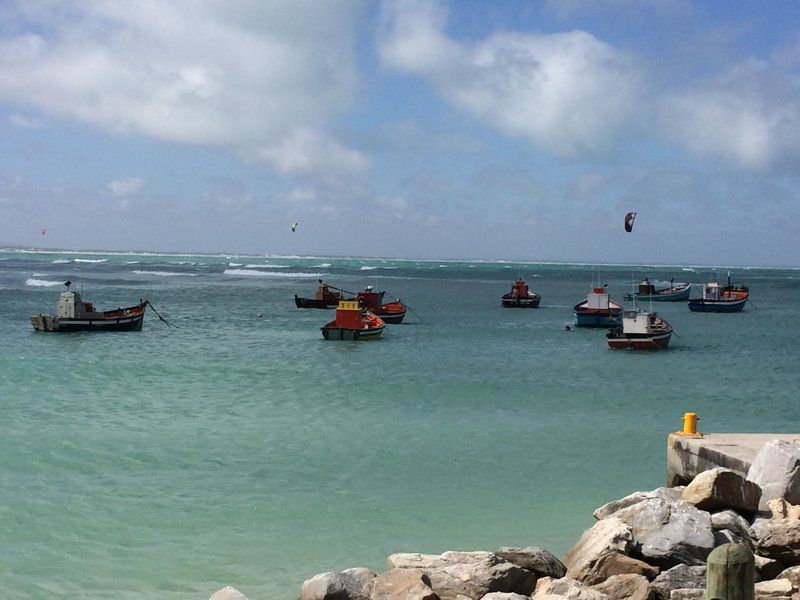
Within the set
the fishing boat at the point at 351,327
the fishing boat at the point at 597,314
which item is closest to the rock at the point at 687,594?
the fishing boat at the point at 351,327

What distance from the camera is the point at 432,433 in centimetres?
1617

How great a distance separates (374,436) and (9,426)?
7096 millimetres

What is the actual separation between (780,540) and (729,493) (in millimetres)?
A: 771

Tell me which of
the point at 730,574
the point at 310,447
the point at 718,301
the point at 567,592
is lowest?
the point at 310,447

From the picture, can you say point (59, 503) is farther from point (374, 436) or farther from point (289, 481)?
point (374, 436)

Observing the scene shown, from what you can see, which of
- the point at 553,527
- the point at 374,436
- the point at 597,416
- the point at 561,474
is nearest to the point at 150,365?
the point at 374,436

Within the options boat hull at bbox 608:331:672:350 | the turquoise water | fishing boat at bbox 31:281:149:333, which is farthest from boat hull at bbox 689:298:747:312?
fishing boat at bbox 31:281:149:333

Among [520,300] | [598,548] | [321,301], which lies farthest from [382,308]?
[598,548]

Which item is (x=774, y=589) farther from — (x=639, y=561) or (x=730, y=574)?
(x=730, y=574)

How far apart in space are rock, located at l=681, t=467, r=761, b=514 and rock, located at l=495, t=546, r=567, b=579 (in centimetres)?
184

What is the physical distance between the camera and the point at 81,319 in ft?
117

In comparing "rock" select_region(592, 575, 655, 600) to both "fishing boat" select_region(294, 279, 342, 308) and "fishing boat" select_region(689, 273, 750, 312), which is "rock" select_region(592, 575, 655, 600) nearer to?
"fishing boat" select_region(294, 279, 342, 308)

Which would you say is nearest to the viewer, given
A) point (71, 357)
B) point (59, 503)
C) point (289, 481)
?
point (59, 503)

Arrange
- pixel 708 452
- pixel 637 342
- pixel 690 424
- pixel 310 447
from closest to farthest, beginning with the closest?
pixel 708 452
pixel 690 424
pixel 310 447
pixel 637 342
